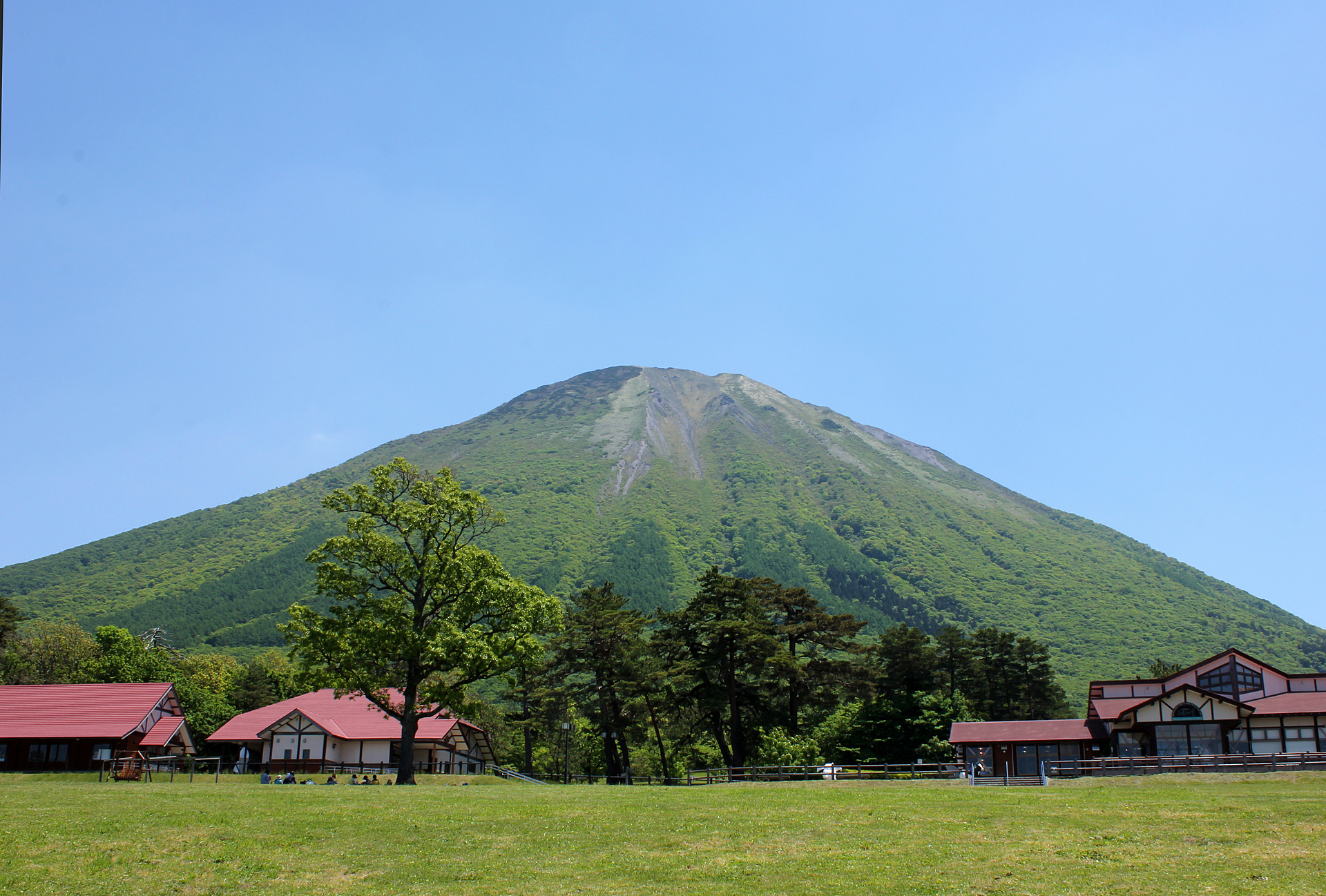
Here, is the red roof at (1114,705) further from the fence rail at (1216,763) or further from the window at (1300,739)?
the fence rail at (1216,763)

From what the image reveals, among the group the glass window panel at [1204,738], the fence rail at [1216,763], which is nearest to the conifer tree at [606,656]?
the fence rail at [1216,763]

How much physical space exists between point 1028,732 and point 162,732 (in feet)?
162

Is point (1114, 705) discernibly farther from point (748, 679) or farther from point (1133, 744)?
point (748, 679)

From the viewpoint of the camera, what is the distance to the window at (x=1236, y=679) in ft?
164

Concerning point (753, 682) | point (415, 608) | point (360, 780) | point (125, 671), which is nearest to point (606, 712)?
point (753, 682)

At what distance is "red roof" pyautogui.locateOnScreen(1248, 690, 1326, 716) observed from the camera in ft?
146

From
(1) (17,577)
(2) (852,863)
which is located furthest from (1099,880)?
(1) (17,577)

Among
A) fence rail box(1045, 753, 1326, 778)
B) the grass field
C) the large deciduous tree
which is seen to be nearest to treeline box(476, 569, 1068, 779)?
the large deciduous tree

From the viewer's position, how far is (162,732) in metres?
53.3

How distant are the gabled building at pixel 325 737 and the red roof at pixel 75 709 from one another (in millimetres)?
5959

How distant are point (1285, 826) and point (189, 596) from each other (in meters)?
176

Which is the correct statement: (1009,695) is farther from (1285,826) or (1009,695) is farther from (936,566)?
(936,566)

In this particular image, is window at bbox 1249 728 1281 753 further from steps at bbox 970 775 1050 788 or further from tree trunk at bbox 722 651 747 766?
tree trunk at bbox 722 651 747 766

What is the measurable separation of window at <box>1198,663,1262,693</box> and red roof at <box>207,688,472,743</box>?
46.7 metres
